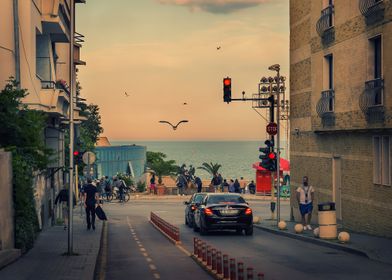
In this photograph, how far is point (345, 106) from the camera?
3259 centimetres

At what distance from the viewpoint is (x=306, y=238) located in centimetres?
2844

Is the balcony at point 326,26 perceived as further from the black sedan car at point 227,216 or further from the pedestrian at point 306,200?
the black sedan car at point 227,216

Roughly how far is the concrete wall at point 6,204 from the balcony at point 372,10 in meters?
13.3

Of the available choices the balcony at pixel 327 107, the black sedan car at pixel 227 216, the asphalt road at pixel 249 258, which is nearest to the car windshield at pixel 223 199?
the black sedan car at pixel 227 216

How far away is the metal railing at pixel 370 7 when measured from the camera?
1103 inches

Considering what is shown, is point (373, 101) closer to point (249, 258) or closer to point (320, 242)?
point (320, 242)

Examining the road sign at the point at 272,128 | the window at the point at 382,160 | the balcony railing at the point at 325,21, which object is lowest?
the window at the point at 382,160

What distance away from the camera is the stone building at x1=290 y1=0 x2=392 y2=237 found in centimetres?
→ 2839

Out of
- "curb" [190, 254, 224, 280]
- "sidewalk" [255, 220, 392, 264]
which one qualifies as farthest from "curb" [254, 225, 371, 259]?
"curb" [190, 254, 224, 280]

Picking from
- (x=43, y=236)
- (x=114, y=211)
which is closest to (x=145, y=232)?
(x=43, y=236)

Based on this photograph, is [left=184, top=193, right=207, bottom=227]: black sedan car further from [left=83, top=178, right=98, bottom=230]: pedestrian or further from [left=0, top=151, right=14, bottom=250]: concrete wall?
[left=0, top=151, right=14, bottom=250]: concrete wall

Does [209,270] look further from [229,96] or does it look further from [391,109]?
[229,96]

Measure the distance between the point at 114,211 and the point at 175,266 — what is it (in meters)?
33.0

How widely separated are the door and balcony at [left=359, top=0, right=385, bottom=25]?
6.45m
